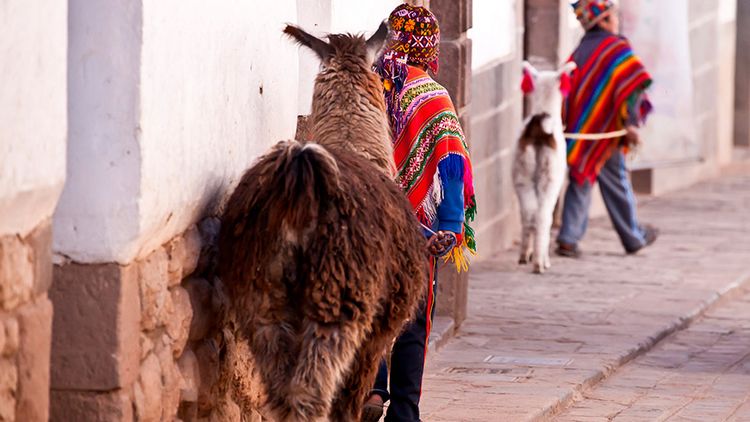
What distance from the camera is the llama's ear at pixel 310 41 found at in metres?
5.58

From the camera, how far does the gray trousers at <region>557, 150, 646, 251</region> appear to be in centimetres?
1250

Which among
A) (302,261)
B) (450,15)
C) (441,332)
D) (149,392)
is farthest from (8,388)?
(450,15)

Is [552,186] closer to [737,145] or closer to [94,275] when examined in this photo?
[94,275]

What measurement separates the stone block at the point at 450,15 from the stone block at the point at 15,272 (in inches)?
200

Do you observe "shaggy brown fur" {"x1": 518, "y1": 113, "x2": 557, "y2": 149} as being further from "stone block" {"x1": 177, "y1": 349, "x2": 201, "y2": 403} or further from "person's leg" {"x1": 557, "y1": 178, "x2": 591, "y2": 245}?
"stone block" {"x1": 177, "y1": 349, "x2": 201, "y2": 403}

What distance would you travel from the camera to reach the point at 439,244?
605 cm

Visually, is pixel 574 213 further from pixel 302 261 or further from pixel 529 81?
pixel 302 261

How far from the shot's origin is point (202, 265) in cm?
533

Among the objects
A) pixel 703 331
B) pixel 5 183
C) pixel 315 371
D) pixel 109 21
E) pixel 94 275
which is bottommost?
pixel 703 331

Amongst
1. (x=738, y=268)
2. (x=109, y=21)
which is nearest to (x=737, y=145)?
(x=738, y=268)

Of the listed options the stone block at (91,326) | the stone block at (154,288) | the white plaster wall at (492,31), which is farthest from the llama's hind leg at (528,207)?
the stone block at (91,326)

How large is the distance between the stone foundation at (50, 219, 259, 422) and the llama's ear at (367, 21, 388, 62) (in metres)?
0.88

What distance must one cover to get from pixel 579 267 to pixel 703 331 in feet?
7.77

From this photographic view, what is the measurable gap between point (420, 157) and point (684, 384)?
2.52 metres
